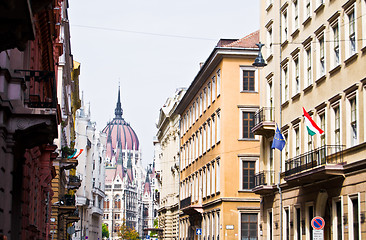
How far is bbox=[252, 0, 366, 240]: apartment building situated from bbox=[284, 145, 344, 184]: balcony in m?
0.04

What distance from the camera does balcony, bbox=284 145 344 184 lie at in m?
25.8

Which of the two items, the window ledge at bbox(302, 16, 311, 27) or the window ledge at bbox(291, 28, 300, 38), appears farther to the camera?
the window ledge at bbox(291, 28, 300, 38)

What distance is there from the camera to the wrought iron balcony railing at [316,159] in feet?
87.2

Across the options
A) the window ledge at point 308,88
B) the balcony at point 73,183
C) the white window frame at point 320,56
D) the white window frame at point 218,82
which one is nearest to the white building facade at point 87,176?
the balcony at point 73,183

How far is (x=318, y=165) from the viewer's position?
2717 centimetres

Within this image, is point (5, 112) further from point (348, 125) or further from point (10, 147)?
point (348, 125)

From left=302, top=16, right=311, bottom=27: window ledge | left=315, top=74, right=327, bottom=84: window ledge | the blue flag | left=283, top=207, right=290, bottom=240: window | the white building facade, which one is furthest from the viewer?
the white building facade

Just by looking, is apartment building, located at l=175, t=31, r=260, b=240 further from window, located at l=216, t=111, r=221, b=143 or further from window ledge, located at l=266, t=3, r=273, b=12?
window ledge, located at l=266, t=3, r=273, b=12

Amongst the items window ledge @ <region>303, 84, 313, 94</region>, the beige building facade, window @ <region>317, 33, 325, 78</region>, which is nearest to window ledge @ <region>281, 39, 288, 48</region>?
window ledge @ <region>303, 84, 313, 94</region>

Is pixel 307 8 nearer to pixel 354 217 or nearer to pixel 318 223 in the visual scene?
pixel 354 217

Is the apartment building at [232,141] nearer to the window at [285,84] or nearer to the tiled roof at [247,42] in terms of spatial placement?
the tiled roof at [247,42]

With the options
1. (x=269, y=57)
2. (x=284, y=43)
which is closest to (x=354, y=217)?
(x=284, y=43)

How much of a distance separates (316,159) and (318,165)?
1364mm

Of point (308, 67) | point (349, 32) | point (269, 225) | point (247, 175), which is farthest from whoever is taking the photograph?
point (247, 175)
